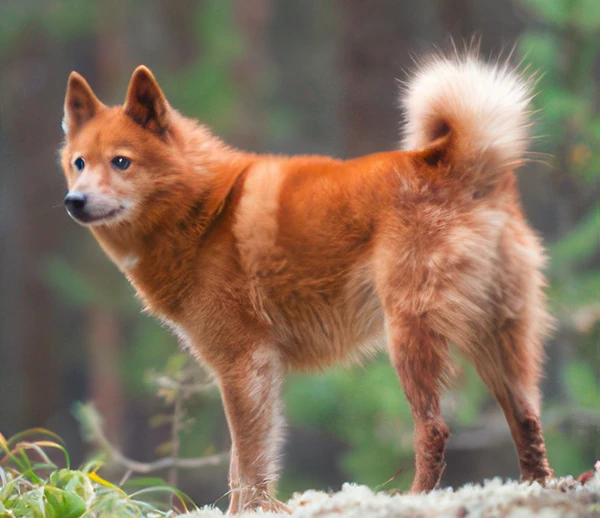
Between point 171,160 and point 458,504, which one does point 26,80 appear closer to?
point 171,160

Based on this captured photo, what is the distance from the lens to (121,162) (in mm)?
3318

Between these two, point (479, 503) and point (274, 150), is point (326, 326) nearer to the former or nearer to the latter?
point (479, 503)

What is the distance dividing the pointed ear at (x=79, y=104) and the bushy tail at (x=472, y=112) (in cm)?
141

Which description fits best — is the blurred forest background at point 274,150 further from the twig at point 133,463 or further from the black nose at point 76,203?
the black nose at point 76,203

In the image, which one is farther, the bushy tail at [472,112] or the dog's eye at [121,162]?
the dog's eye at [121,162]

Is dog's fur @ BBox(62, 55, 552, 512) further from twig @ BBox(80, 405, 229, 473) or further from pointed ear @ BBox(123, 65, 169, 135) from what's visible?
twig @ BBox(80, 405, 229, 473)

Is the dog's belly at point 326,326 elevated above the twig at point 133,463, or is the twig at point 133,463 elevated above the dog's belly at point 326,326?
the dog's belly at point 326,326

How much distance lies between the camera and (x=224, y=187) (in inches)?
135

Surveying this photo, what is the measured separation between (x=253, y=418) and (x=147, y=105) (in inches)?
55.9

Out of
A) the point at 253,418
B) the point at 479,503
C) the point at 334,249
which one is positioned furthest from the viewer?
the point at 253,418

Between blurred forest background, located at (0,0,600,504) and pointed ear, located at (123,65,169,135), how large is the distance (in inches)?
50.1

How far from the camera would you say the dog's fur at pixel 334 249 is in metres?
2.83

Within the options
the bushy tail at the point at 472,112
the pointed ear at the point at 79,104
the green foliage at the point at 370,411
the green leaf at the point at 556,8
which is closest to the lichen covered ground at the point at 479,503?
the bushy tail at the point at 472,112

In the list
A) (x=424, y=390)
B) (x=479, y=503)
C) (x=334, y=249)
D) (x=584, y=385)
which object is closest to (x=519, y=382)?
(x=424, y=390)
